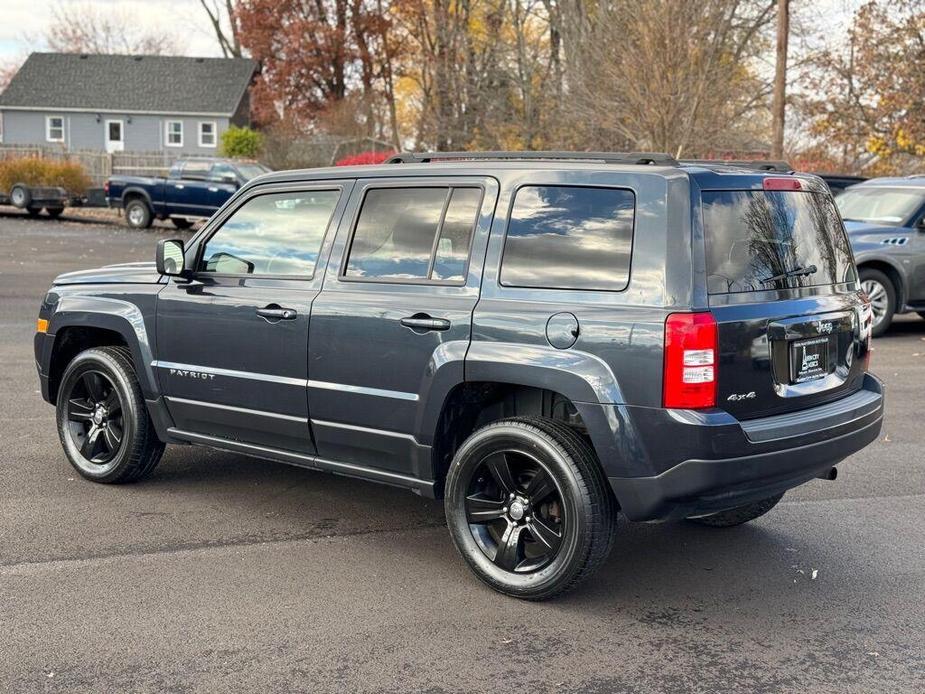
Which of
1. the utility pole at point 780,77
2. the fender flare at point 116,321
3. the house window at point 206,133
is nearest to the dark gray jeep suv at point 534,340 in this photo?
the fender flare at point 116,321

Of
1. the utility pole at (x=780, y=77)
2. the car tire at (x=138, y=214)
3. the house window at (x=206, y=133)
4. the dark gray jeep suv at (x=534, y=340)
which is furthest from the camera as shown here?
the house window at (x=206, y=133)

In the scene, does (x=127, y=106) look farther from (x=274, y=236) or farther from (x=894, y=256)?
(x=274, y=236)

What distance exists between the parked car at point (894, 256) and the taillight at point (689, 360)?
9184mm

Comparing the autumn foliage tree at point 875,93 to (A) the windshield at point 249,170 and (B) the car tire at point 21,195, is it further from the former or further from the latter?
(B) the car tire at point 21,195

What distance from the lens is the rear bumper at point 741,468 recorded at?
4316 mm

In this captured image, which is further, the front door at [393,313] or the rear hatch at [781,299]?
the front door at [393,313]

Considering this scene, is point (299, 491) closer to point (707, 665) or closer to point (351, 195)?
point (351, 195)

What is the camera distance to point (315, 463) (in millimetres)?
5473

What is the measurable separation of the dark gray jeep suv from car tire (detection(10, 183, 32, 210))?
2723 cm

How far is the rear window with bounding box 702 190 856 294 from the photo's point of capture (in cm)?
448

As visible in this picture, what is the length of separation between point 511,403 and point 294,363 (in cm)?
111

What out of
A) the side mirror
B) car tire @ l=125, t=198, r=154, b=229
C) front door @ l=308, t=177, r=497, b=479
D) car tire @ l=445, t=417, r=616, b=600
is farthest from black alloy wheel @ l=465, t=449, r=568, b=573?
car tire @ l=125, t=198, r=154, b=229

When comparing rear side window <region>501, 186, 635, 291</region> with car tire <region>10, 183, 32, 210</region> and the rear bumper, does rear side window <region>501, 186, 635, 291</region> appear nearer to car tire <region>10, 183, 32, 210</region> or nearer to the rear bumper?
the rear bumper

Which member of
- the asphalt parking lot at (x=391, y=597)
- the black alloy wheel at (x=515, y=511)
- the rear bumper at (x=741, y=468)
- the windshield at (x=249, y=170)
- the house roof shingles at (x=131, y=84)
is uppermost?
the house roof shingles at (x=131, y=84)
